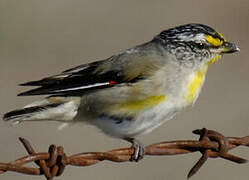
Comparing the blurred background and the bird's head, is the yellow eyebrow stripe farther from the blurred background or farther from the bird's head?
the blurred background

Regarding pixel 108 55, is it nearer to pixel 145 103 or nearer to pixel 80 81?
pixel 80 81

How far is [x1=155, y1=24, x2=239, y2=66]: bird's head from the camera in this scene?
28.0ft

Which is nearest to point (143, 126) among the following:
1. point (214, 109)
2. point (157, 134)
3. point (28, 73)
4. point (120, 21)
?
point (157, 134)

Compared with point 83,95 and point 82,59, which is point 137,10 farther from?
point 83,95

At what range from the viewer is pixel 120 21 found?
17.5 meters

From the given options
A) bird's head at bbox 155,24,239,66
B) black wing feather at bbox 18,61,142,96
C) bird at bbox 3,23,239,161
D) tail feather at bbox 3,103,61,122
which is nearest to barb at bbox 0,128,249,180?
bird at bbox 3,23,239,161

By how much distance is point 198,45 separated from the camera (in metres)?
8.66

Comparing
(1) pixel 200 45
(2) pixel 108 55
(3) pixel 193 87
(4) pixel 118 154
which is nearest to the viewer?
(4) pixel 118 154

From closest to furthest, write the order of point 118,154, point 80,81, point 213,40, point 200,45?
point 118,154
point 80,81
point 213,40
point 200,45

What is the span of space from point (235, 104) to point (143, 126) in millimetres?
6779

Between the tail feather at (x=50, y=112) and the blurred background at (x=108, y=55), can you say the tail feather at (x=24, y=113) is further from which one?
the blurred background at (x=108, y=55)

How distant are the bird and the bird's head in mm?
12

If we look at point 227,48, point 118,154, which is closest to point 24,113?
point 118,154

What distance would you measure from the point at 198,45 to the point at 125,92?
45.8 inches
